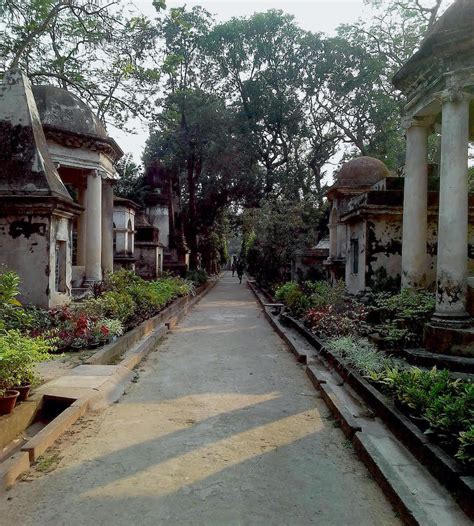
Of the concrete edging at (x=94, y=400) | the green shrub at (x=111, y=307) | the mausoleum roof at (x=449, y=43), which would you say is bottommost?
the concrete edging at (x=94, y=400)

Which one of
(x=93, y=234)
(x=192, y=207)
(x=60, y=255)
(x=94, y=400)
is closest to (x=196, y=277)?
(x=192, y=207)

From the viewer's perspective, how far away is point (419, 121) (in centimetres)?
879

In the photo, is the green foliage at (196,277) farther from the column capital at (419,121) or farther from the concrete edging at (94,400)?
the column capital at (419,121)

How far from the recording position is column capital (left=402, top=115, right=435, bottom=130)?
871 centimetres

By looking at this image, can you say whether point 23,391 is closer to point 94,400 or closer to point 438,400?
point 94,400

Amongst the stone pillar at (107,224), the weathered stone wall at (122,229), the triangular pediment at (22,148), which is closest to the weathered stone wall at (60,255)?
the triangular pediment at (22,148)

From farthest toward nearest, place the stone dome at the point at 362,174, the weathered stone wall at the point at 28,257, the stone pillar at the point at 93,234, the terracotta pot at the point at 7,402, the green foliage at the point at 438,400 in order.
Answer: the stone dome at the point at 362,174 → the stone pillar at the point at 93,234 → the weathered stone wall at the point at 28,257 → the terracotta pot at the point at 7,402 → the green foliage at the point at 438,400

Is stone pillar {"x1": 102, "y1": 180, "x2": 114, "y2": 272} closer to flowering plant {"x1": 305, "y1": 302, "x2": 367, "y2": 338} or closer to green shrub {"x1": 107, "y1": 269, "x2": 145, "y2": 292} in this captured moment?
green shrub {"x1": 107, "y1": 269, "x2": 145, "y2": 292}

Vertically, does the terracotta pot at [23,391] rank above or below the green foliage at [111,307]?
below

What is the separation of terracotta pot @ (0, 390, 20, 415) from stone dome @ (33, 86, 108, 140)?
10872 mm

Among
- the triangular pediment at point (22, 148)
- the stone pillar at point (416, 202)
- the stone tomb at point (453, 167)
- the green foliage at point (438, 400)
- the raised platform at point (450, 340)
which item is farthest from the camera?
the triangular pediment at point (22, 148)

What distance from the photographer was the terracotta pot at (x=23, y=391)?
498 centimetres

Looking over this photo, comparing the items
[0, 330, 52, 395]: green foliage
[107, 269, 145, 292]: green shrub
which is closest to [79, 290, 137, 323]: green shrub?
[107, 269, 145, 292]: green shrub

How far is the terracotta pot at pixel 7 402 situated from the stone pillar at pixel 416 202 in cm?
703
